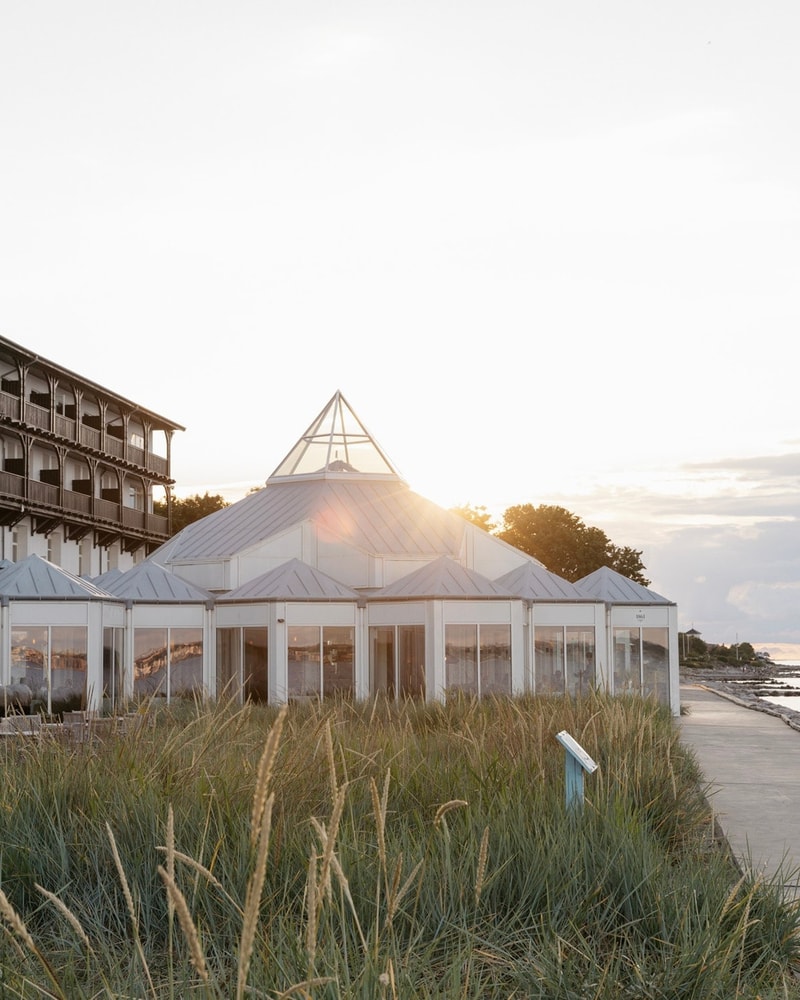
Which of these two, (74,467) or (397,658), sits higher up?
(74,467)

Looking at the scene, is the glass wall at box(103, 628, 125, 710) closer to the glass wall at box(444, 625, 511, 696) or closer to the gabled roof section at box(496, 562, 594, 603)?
the glass wall at box(444, 625, 511, 696)

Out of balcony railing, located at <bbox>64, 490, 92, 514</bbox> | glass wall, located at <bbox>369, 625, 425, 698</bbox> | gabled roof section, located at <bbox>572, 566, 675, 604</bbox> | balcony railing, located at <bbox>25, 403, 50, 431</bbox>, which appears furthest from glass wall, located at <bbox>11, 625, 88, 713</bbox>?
balcony railing, located at <bbox>64, 490, 92, 514</bbox>

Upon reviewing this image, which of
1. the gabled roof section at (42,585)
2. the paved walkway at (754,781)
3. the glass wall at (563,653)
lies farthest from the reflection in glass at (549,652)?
the gabled roof section at (42,585)

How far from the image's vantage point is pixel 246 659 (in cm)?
2817

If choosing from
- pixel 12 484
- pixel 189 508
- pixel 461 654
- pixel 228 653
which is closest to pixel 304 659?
pixel 228 653

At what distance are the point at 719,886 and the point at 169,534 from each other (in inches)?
2067

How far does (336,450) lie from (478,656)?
42.2ft

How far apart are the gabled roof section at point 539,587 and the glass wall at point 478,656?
120 cm

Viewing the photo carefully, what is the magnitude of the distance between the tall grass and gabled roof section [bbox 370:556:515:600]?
19.8 m

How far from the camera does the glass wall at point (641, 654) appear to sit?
2942 cm

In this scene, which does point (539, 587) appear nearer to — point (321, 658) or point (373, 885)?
point (321, 658)

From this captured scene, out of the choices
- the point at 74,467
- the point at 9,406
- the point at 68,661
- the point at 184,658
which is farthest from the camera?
the point at 74,467

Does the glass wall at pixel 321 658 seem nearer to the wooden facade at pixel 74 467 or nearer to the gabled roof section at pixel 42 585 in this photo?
the gabled roof section at pixel 42 585

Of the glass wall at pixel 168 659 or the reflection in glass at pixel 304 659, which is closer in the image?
the reflection in glass at pixel 304 659
